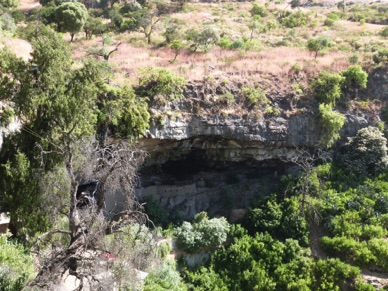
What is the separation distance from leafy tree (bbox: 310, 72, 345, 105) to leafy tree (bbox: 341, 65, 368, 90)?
599mm

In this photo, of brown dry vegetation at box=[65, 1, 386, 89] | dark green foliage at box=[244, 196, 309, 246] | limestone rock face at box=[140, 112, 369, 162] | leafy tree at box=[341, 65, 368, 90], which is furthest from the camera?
leafy tree at box=[341, 65, 368, 90]

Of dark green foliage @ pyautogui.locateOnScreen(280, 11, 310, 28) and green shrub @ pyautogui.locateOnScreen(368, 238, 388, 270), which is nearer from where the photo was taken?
green shrub @ pyautogui.locateOnScreen(368, 238, 388, 270)

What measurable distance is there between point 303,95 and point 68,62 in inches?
501

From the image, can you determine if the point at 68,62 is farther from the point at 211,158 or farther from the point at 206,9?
the point at 206,9

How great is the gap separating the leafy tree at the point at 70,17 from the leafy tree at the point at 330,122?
17712 millimetres

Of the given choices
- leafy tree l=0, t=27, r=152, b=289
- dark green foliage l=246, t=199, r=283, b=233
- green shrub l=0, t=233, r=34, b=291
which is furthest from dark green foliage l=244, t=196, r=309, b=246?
green shrub l=0, t=233, r=34, b=291

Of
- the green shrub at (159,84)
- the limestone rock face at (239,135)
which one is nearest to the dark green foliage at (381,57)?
the limestone rock face at (239,135)

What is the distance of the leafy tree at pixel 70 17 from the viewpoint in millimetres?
24000

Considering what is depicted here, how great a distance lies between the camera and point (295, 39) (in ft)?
97.3

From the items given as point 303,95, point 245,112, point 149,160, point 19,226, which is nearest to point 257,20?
point 303,95

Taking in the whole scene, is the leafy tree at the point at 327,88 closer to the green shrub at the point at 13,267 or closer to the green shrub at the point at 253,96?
the green shrub at the point at 253,96

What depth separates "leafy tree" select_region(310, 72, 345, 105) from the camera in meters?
18.9

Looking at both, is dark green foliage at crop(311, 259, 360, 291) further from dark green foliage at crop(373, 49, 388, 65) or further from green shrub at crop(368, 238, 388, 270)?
dark green foliage at crop(373, 49, 388, 65)

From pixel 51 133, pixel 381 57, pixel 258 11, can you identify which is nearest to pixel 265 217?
pixel 51 133
